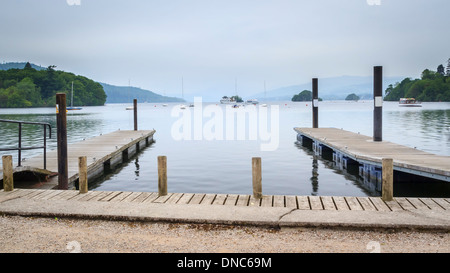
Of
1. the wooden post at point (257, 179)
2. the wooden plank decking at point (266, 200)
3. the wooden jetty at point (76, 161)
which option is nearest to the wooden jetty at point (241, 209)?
the wooden plank decking at point (266, 200)

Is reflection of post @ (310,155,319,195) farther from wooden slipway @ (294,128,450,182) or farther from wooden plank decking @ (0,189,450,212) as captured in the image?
wooden plank decking @ (0,189,450,212)

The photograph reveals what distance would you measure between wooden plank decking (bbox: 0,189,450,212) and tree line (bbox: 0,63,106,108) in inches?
5323

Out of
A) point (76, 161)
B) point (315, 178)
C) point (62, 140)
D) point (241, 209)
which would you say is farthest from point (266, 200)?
point (76, 161)

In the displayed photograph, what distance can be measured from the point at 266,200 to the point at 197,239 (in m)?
2.18

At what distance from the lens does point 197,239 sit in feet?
18.2

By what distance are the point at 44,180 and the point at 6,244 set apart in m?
5.35

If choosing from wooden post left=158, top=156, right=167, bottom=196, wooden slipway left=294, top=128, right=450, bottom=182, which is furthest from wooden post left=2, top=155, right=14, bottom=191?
wooden slipway left=294, top=128, right=450, bottom=182

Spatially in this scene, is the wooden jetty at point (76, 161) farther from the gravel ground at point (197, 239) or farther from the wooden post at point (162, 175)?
the gravel ground at point (197, 239)

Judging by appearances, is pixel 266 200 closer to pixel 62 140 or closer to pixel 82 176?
pixel 82 176
